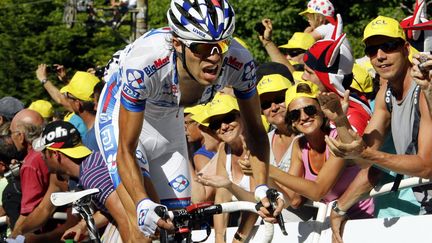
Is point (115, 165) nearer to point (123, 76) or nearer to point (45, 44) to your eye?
point (123, 76)

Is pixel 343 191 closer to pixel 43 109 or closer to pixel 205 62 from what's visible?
pixel 205 62

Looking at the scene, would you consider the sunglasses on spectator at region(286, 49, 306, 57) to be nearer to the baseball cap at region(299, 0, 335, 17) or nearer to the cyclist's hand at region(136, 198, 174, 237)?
the baseball cap at region(299, 0, 335, 17)

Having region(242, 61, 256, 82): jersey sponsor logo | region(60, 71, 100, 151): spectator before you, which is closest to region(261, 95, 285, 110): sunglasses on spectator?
region(242, 61, 256, 82): jersey sponsor logo

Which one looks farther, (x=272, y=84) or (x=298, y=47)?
(x=298, y=47)

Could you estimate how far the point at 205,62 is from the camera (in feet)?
19.9

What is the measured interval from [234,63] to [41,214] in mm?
3665

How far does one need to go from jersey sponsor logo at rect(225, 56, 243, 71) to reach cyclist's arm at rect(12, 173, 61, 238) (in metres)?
3.52

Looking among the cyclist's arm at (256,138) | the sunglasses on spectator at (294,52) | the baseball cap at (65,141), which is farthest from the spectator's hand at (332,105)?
the sunglasses on spectator at (294,52)

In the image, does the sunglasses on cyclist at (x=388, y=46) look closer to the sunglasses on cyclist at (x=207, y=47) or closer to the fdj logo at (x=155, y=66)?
the sunglasses on cyclist at (x=207, y=47)

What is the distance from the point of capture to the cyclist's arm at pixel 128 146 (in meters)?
6.25

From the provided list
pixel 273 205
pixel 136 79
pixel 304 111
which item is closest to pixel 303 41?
pixel 304 111

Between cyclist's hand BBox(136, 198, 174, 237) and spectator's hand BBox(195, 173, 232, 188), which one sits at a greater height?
cyclist's hand BBox(136, 198, 174, 237)

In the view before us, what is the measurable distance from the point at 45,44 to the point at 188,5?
34.1 meters

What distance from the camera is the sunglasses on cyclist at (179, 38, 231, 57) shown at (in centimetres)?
599
